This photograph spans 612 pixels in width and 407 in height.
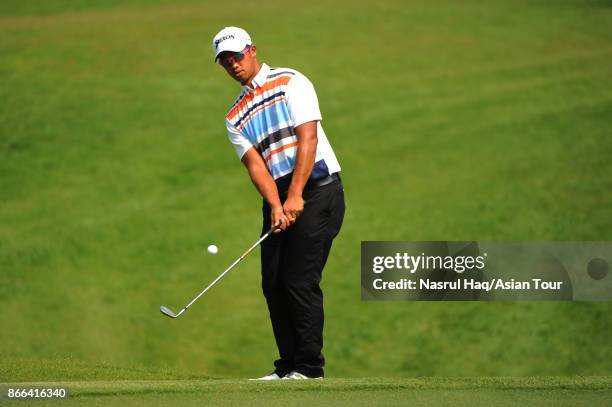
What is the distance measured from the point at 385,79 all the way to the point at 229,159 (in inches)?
198

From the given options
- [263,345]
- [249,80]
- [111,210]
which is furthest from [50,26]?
[249,80]

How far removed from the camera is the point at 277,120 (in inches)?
219

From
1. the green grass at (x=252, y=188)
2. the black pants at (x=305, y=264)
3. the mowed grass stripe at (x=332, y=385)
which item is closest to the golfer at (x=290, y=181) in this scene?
the black pants at (x=305, y=264)

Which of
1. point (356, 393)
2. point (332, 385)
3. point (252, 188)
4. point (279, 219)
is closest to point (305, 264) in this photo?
point (279, 219)

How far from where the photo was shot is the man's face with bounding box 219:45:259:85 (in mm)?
5586

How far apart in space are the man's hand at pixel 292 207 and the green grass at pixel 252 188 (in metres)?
1.34

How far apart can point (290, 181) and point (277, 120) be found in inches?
12.6

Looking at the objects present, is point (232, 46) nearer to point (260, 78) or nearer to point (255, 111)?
point (260, 78)

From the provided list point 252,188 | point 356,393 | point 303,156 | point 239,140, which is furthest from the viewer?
point 252,188

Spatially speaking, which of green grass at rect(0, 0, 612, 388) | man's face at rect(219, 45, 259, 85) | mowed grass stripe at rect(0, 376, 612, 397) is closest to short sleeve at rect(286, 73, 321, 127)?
man's face at rect(219, 45, 259, 85)

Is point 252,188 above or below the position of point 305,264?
above

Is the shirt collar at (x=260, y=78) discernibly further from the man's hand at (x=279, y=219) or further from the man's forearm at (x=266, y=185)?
the man's hand at (x=279, y=219)

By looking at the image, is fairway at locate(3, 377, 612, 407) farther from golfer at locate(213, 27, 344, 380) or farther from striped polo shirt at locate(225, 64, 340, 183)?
→ striped polo shirt at locate(225, 64, 340, 183)

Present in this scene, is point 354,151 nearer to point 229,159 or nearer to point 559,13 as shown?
point 229,159
